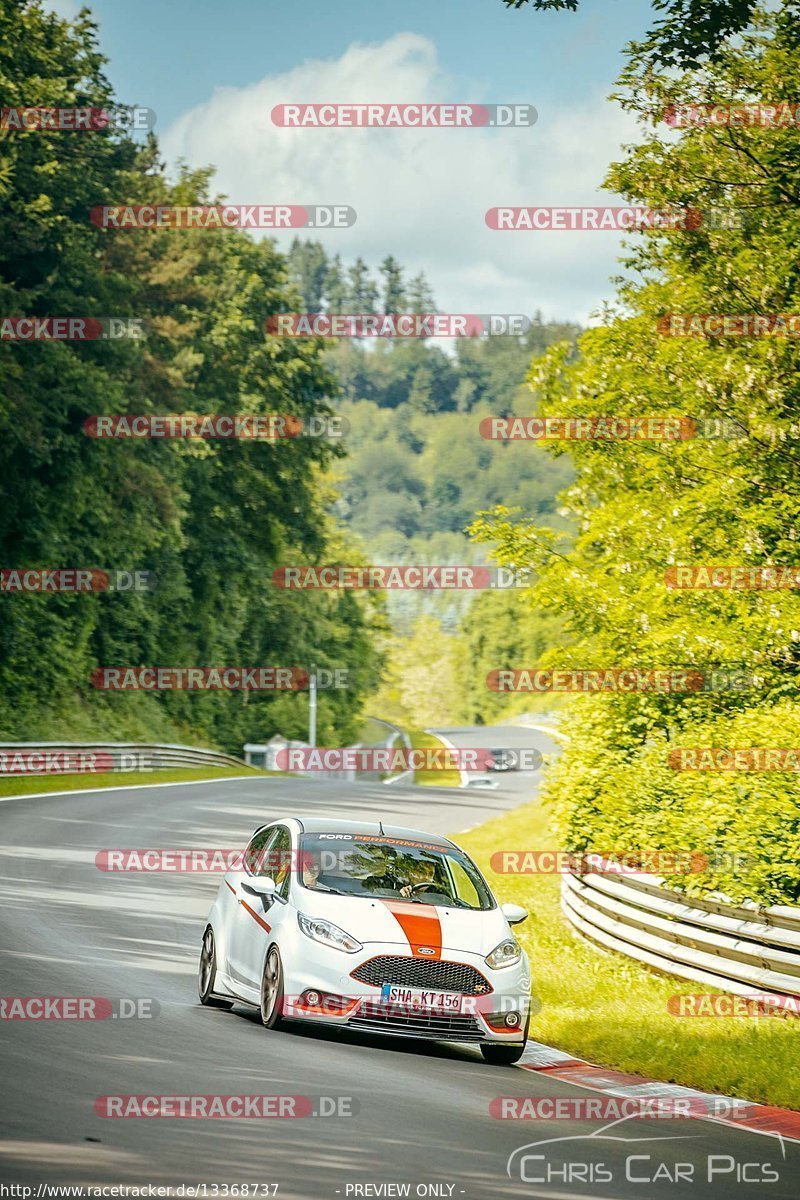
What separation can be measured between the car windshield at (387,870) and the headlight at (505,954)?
48cm

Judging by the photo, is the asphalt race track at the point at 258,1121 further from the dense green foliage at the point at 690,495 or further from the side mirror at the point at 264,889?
the dense green foliage at the point at 690,495

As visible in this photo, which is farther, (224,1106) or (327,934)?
(327,934)

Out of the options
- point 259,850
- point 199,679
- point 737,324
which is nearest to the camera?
point 259,850

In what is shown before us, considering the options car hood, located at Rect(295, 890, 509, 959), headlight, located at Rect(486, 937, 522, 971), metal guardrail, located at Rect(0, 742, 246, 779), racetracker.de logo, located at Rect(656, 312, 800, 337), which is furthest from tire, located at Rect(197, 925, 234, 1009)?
metal guardrail, located at Rect(0, 742, 246, 779)

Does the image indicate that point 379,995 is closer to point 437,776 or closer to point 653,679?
point 653,679

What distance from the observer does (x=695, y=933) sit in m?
14.2

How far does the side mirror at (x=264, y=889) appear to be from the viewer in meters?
12.0

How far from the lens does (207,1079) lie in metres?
9.12

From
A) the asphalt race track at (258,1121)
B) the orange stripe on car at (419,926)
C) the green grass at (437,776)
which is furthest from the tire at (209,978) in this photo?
the green grass at (437,776)

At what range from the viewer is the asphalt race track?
7109 mm

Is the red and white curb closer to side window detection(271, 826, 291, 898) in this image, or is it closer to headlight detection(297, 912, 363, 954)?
headlight detection(297, 912, 363, 954)

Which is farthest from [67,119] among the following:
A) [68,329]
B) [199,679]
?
[199,679]

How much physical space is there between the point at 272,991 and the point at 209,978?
4.59 feet

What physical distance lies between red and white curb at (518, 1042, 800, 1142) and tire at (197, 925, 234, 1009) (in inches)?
93.2
